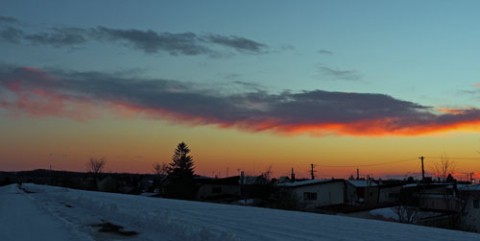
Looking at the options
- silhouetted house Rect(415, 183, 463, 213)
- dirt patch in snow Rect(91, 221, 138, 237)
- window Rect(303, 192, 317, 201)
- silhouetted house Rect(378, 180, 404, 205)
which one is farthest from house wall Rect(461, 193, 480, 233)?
dirt patch in snow Rect(91, 221, 138, 237)

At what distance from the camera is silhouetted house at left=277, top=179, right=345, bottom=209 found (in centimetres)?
7350

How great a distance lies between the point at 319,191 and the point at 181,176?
3737 centimetres

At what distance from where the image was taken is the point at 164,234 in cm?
1449

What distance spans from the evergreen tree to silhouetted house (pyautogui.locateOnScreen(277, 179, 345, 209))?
24.4 meters

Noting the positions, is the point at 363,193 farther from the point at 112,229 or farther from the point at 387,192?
the point at 112,229

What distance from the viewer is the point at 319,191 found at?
74.8 metres

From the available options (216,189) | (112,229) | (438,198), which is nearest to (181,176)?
(216,189)

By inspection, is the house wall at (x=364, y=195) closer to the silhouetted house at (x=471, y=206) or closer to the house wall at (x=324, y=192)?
A: the house wall at (x=324, y=192)

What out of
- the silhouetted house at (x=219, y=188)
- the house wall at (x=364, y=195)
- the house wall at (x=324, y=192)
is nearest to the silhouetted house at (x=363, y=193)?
the house wall at (x=364, y=195)

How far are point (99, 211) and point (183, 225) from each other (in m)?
10.2

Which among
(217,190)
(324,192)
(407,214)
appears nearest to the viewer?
(407,214)

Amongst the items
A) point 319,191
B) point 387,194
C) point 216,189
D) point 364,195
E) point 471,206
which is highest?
point 216,189

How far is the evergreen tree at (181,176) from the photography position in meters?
98.1

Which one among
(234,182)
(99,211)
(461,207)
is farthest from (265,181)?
(99,211)
